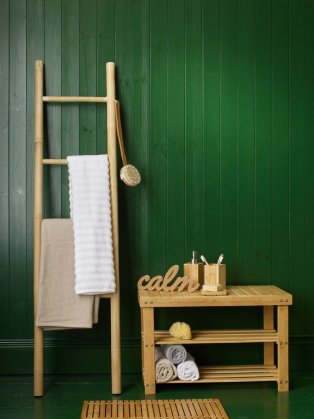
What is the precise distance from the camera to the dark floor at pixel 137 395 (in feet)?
10.9

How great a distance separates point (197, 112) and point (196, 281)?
3.46ft

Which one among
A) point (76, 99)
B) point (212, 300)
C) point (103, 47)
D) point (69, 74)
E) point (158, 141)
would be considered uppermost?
point (103, 47)

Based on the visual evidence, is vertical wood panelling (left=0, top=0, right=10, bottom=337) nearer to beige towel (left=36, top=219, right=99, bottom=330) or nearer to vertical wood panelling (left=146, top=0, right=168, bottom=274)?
beige towel (left=36, top=219, right=99, bottom=330)

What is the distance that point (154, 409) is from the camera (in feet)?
10.9

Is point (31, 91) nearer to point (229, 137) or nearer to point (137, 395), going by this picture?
point (229, 137)

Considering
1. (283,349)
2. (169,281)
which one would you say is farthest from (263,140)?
(283,349)

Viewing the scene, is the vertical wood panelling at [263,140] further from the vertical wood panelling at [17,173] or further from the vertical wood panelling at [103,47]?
the vertical wood panelling at [17,173]

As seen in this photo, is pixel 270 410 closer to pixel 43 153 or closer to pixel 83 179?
pixel 83 179

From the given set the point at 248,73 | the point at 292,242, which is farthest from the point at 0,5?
the point at 292,242

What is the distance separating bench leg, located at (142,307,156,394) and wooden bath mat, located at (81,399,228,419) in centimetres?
15

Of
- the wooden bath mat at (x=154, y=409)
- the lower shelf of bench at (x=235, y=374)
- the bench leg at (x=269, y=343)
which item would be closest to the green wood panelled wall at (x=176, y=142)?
the bench leg at (x=269, y=343)

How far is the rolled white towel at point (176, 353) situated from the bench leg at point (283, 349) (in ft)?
1.77

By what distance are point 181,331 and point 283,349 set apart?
588 mm

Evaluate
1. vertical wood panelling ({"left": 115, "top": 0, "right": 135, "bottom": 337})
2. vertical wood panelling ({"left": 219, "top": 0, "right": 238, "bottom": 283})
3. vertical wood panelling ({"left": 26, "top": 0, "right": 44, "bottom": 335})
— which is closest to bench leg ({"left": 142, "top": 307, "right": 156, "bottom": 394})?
vertical wood panelling ({"left": 115, "top": 0, "right": 135, "bottom": 337})
